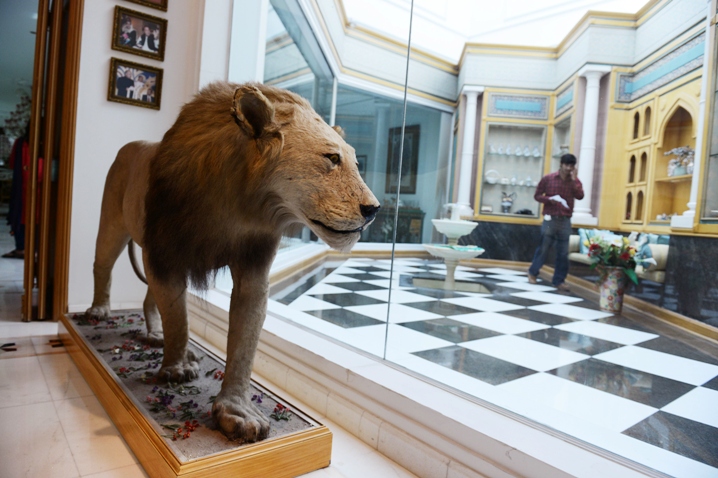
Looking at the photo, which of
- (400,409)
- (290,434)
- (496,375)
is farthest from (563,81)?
(290,434)

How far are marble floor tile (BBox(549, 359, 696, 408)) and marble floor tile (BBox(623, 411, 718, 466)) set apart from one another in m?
Answer: 0.05

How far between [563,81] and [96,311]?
234cm

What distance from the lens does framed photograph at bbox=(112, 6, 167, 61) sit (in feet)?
9.95

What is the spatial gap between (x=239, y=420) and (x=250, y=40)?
2.74 meters

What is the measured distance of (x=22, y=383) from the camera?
2.00 metres

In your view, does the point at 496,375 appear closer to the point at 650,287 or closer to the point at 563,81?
the point at 650,287

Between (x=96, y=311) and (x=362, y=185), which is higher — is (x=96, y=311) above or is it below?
below

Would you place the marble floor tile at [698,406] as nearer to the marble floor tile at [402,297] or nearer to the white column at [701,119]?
the white column at [701,119]

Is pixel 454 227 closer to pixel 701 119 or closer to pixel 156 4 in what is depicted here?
pixel 701 119

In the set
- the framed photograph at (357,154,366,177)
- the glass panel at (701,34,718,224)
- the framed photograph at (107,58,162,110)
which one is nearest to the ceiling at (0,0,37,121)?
the framed photograph at (107,58,162,110)

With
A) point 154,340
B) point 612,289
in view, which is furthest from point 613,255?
point 154,340

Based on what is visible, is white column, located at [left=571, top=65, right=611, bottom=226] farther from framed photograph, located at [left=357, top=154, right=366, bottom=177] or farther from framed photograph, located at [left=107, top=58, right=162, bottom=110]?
framed photograph, located at [left=107, top=58, right=162, bottom=110]

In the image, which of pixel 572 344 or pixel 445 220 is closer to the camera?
pixel 572 344

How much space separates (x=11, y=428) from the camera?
1607 mm
